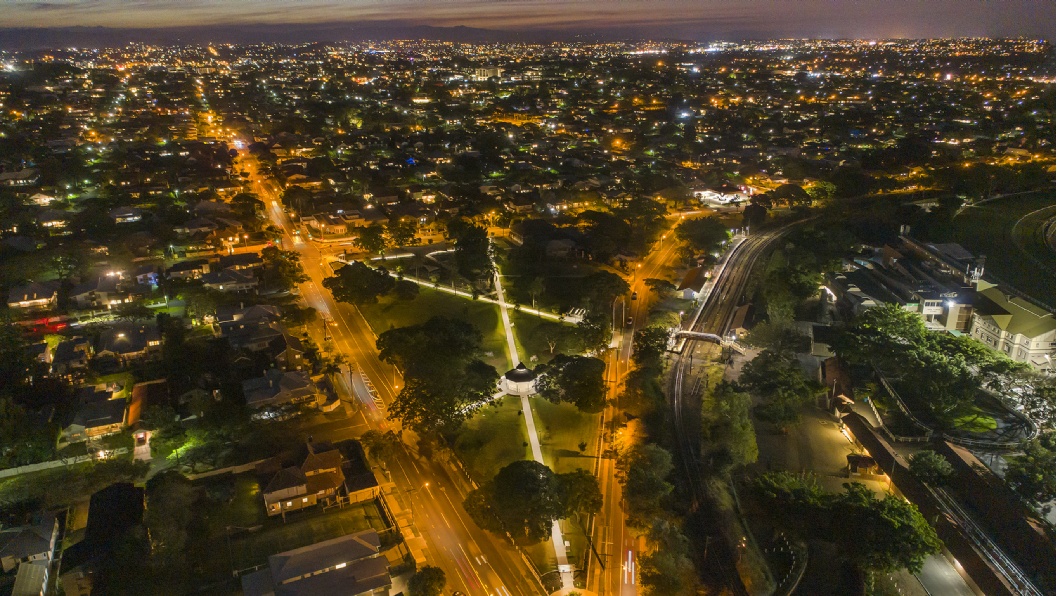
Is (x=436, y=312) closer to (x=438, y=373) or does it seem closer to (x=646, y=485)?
(x=438, y=373)

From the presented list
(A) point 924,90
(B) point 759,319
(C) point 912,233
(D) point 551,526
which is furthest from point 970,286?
(A) point 924,90

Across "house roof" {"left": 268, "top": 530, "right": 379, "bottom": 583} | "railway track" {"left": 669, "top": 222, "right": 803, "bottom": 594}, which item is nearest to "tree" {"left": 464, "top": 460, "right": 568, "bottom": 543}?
"house roof" {"left": 268, "top": 530, "right": 379, "bottom": 583}

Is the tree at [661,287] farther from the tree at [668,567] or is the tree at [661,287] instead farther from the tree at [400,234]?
the tree at [668,567]

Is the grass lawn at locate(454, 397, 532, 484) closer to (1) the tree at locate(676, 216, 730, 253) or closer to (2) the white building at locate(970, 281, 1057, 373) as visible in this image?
(2) the white building at locate(970, 281, 1057, 373)

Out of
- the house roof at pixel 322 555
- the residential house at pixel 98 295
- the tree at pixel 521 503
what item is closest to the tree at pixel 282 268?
the residential house at pixel 98 295

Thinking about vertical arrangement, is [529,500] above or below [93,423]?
above

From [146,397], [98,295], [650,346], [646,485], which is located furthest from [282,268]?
[646,485]
